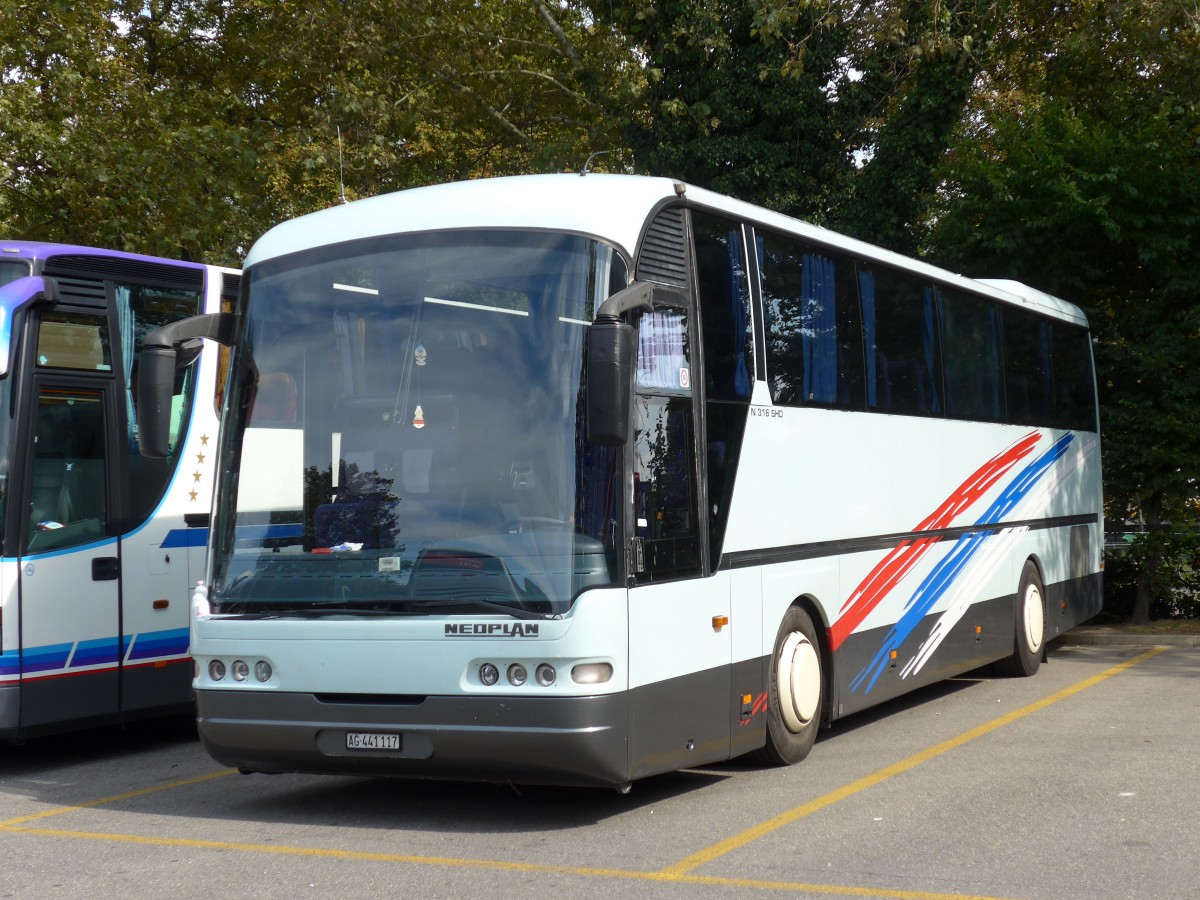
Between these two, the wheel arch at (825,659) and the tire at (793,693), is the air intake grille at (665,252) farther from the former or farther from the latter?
the wheel arch at (825,659)

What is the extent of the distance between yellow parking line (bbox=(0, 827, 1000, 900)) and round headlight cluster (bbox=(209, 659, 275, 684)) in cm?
87

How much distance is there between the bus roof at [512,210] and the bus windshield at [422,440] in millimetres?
107

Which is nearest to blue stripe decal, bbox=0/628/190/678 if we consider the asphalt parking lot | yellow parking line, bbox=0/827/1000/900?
the asphalt parking lot

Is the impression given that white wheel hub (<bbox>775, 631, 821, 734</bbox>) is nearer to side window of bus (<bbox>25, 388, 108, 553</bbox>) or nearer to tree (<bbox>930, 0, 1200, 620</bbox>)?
side window of bus (<bbox>25, 388, 108, 553</bbox>)

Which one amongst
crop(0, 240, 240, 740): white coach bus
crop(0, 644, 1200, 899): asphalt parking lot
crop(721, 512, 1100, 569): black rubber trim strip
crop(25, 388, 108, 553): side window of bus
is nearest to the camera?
crop(0, 644, 1200, 899): asphalt parking lot

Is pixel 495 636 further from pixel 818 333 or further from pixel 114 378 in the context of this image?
pixel 114 378

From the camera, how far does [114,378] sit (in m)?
10.5

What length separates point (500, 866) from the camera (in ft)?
21.8

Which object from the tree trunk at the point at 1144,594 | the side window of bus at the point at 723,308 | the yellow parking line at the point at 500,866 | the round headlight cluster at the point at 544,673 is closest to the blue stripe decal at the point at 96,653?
the yellow parking line at the point at 500,866

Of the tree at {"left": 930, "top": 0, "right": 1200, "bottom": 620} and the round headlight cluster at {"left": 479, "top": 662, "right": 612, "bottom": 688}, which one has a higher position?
the tree at {"left": 930, "top": 0, "right": 1200, "bottom": 620}

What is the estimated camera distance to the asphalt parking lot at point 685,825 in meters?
6.28

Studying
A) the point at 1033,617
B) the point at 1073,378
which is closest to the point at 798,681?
the point at 1033,617

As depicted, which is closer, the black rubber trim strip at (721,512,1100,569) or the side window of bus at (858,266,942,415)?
the black rubber trim strip at (721,512,1100,569)

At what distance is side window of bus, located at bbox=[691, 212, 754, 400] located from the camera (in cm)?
839
